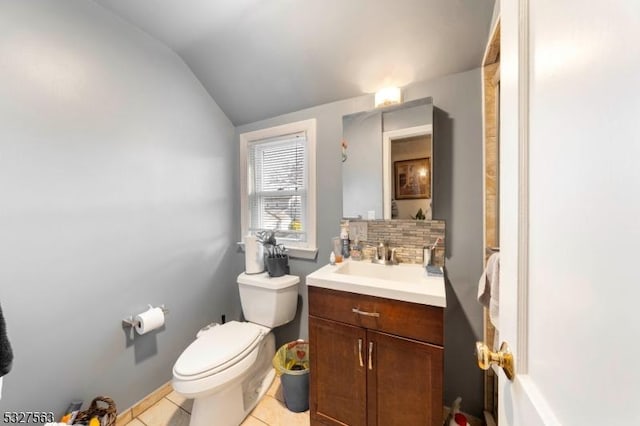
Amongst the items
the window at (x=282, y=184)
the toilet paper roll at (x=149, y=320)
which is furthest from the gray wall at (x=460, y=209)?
the toilet paper roll at (x=149, y=320)

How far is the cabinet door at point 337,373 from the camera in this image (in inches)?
46.2

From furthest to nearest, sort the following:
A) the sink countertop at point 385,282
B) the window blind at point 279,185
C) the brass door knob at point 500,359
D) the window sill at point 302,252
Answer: the window blind at point 279,185, the window sill at point 302,252, the sink countertop at point 385,282, the brass door knob at point 500,359

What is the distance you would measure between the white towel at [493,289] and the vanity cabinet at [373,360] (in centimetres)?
19

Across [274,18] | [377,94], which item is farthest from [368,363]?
[274,18]

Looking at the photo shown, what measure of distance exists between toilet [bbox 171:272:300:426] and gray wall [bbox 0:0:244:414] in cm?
47

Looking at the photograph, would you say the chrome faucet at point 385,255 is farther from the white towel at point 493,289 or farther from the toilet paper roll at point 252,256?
the toilet paper roll at point 252,256

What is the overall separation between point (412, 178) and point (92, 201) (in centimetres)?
187

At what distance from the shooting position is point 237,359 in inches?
52.7

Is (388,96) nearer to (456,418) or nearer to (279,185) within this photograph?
(279,185)

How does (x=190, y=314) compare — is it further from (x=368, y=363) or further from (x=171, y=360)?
(x=368, y=363)

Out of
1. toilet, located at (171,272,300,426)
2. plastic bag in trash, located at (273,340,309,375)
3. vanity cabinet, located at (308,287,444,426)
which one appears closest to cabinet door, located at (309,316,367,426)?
vanity cabinet, located at (308,287,444,426)

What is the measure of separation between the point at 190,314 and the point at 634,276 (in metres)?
2.20

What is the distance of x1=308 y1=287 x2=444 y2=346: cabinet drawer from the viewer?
3.37 feet

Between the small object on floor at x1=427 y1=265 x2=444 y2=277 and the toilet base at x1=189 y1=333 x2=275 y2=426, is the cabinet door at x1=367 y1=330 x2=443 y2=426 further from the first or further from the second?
the toilet base at x1=189 y1=333 x2=275 y2=426
